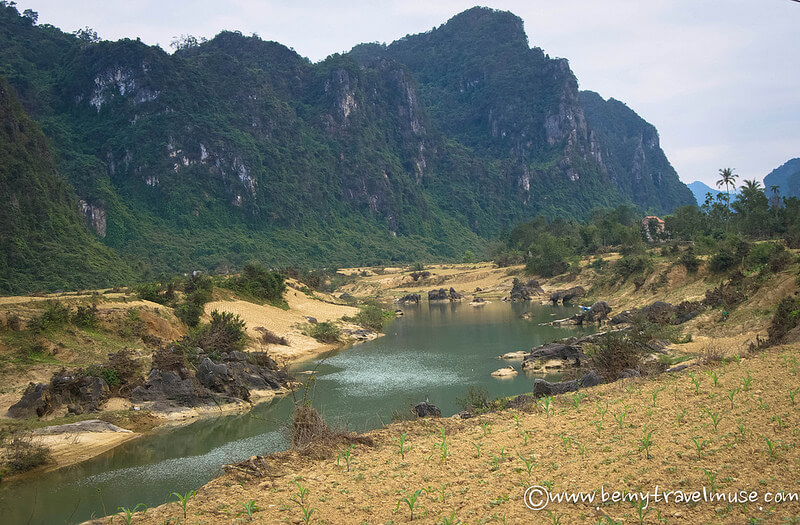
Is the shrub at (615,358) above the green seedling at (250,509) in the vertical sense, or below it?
below

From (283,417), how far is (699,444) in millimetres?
14362

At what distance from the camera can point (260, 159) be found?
13825 centimetres

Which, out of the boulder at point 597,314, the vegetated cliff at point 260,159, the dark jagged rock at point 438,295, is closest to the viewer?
the boulder at point 597,314

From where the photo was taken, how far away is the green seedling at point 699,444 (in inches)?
303

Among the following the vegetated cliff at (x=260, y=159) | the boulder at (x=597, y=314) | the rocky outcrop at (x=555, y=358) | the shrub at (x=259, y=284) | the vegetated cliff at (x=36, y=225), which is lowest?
the rocky outcrop at (x=555, y=358)

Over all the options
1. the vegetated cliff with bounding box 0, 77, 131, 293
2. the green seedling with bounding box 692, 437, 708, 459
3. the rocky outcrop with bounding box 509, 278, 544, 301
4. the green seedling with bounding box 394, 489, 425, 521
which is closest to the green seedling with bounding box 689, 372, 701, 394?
the green seedling with bounding box 692, 437, 708, 459

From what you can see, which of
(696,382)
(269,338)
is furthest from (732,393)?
(269,338)

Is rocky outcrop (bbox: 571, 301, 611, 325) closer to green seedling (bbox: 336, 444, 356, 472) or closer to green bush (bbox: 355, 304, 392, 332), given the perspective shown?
green bush (bbox: 355, 304, 392, 332)

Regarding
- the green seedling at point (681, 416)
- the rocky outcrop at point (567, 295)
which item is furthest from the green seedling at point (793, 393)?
the rocky outcrop at point (567, 295)

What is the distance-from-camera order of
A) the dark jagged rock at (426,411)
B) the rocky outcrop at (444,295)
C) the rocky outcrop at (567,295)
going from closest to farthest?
the dark jagged rock at (426,411) → the rocky outcrop at (567,295) → the rocky outcrop at (444,295)

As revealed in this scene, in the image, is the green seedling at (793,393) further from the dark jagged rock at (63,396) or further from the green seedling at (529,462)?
the dark jagged rock at (63,396)

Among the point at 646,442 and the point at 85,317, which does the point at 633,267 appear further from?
the point at 646,442

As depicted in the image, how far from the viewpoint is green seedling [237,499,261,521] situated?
717 centimetres

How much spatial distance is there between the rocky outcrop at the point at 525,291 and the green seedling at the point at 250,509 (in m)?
53.3
